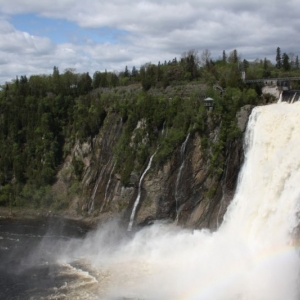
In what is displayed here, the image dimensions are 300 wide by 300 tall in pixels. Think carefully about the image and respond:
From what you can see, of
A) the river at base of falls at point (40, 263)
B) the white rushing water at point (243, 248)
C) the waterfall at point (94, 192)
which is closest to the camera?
the white rushing water at point (243, 248)

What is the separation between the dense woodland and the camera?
49406 millimetres

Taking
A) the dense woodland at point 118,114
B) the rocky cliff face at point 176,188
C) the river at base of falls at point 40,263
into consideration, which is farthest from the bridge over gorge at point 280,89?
the river at base of falls at point 40,263

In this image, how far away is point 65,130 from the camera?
72.3m

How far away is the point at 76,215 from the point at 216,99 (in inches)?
972

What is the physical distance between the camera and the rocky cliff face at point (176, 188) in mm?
44125

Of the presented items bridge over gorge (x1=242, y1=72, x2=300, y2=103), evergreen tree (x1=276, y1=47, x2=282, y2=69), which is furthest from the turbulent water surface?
evergreen tree (x1=276, y1=47, x2=282, y2=69)

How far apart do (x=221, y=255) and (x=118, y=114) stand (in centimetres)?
3092

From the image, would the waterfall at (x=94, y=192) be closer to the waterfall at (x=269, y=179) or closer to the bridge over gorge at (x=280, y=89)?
the waterfall at (x=269, y=179)

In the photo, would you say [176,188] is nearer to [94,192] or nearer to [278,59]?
[94,192]

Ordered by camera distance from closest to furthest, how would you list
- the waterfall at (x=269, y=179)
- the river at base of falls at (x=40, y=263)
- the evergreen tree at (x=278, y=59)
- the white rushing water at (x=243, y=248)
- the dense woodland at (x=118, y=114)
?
the white rushing water at (x=243, y=248) → the waterfall at (x=269, y=179) → the river at base of falls at (x=40, y=263) → the dense woodland at (x=118, y=114) → the evergreen tree at (x=278, y=59)

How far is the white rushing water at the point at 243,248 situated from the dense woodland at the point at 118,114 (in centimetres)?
579

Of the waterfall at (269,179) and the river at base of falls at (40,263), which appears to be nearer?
the waterfall at (269,179)

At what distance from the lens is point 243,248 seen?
36.0m

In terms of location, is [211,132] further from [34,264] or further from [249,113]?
[34,264]
